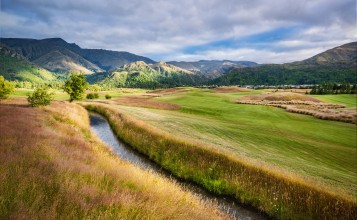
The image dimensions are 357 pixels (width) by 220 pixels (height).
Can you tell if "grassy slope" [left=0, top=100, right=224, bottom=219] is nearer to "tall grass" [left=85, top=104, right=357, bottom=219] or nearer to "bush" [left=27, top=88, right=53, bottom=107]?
"tall grass" [left=85, top=104, right=357, bottom=219]

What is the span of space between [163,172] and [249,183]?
7.01 metres

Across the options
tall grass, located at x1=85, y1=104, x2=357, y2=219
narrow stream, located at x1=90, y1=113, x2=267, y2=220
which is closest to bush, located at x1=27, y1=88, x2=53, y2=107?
narrow stream, located at x1=90, y1=113, x2=267, y2=220

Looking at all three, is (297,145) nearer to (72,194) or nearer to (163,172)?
(163,172)

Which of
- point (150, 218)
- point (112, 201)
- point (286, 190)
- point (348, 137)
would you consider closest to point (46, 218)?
point (112, 201)

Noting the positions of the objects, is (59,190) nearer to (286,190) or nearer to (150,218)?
(150,218)

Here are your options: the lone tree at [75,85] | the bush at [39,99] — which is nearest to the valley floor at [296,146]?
the bush at [39,99]

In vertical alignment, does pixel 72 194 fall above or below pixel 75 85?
below

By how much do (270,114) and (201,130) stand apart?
24339 mm

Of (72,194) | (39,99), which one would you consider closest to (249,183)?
(72,194)

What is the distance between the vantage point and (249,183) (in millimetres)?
16484

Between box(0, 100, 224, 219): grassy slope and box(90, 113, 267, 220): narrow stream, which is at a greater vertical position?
box(0, 100, 224, 219): grassy slope

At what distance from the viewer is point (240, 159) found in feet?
63.5

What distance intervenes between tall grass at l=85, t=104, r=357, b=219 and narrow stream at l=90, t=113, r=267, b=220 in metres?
0.55

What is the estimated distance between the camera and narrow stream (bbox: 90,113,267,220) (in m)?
14.2
